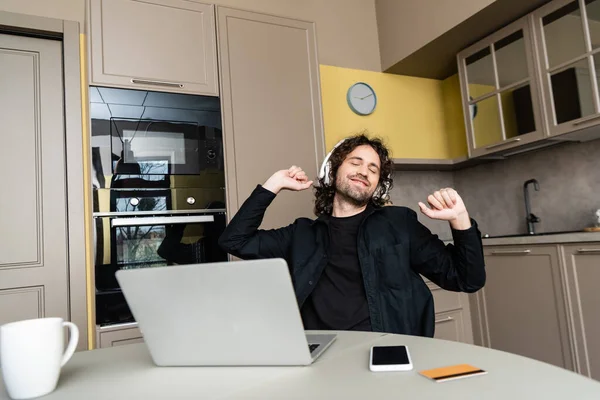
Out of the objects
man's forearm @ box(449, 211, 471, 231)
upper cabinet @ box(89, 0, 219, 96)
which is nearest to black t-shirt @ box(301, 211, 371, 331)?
man's forearm @ box(449, 211, 471, 231)

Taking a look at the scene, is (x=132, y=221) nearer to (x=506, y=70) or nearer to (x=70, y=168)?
(x=70, y=168)

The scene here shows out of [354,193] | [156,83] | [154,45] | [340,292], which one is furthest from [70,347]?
[154,45]

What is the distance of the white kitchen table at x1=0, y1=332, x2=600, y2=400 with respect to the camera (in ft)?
1.94

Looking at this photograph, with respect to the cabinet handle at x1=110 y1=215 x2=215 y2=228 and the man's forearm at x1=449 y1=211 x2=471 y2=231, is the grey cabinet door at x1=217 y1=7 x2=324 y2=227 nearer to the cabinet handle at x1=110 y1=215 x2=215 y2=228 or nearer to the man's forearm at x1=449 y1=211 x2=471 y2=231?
the cabinet handle at x1=110 y1=215 x2=215 y2=228

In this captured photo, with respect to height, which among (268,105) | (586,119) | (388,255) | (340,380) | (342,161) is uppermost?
(268,105)

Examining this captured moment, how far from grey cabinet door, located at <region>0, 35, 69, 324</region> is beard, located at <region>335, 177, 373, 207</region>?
4.59 ft

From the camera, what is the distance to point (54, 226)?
7.20 ft

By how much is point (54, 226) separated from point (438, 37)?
2450mm

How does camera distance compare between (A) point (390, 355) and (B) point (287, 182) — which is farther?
(B) point (287, 182)

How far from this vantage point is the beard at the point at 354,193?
1676mm

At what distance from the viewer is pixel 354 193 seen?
1.68m

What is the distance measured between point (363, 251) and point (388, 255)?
3.2 inches

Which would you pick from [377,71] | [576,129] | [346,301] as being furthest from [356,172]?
[377,71]

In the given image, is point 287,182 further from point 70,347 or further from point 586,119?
point 586,119
